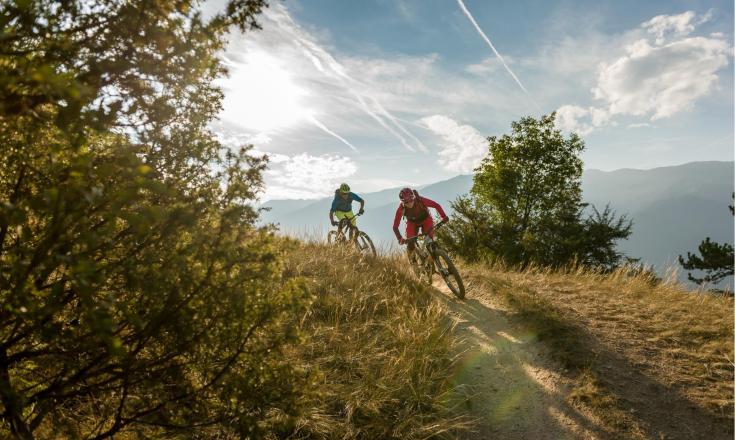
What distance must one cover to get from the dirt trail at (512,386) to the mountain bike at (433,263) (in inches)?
53.4

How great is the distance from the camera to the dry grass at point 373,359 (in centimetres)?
455

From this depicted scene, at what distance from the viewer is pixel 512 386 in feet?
19.0

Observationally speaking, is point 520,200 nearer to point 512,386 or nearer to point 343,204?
point 343,204

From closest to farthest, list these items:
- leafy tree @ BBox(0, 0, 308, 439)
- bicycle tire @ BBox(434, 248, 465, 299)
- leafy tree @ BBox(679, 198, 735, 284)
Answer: leafy tree @ BBox(0, 0, 308, 439) → bicycle tire @ BBox(434, 248, 465, 299) → leafy tree @ BBox(679, 198, 735, 284)

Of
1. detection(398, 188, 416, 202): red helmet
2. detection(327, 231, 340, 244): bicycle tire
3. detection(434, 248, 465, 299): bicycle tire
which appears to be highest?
detection(398, 188, 416, 202): red helmet

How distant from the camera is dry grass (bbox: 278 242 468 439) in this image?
4551 mm

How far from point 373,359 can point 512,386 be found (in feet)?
7.21

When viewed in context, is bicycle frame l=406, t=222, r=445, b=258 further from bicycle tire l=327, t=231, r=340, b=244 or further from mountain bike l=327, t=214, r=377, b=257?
bicycle tire l=327, t=231, r=340, b=244

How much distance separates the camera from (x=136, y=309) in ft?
7.70

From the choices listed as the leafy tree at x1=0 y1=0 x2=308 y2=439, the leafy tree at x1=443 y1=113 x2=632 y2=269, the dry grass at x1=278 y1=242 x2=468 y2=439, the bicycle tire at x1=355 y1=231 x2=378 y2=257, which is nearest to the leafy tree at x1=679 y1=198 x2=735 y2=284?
the leafy tree at x1=443 y1=113 x2=632 y2=269

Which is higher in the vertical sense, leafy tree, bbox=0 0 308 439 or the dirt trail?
leafy tree, bbox=0 0 308 439

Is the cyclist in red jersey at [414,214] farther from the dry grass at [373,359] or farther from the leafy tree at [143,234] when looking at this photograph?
the leafy tree at [143,234]

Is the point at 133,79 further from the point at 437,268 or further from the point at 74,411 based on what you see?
the point at 437,268

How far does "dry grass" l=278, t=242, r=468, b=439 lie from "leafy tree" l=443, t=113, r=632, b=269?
16.1 meters
